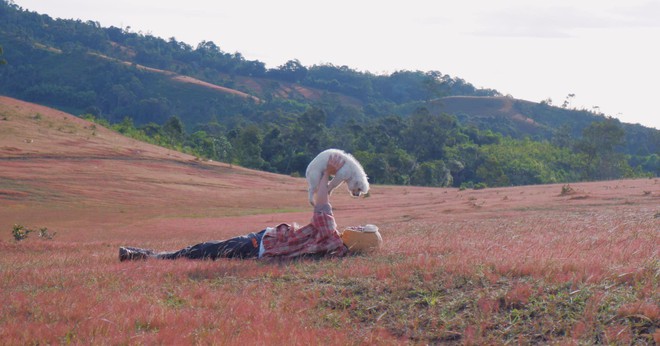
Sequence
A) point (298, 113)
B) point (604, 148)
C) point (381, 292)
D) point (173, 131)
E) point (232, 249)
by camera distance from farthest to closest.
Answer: point (298, 113), point (173, 131), point (604, 148), point (232, 249), point (381, 292)

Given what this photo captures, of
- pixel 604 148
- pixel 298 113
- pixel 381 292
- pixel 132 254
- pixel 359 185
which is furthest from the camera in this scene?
pixel 298 113

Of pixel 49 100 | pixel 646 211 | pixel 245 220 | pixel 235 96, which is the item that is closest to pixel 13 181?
pixel 245 220

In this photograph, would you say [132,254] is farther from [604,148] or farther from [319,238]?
[604,148]

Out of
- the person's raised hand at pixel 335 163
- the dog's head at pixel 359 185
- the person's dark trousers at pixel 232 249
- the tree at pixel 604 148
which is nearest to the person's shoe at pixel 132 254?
the person's dark trousers at pixel 232 249

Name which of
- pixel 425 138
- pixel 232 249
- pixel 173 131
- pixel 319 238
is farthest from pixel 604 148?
pixel 232 249

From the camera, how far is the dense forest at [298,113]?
52938 millimetres

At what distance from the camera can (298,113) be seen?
86750mm

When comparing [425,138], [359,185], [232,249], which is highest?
[425,138]

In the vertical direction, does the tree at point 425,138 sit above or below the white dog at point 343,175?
above

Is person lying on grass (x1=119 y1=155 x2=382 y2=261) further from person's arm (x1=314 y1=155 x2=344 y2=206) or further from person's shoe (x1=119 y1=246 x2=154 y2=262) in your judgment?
person's shoe (x1=119 y1=246 x2=154 y2=262)

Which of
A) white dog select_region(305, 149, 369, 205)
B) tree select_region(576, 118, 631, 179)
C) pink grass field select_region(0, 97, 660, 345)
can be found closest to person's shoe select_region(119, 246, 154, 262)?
pink grass field select_region(0, 97, 660, 345)

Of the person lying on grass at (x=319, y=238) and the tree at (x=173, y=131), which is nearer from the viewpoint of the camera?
the person lying on grass at (x=319, y=238)

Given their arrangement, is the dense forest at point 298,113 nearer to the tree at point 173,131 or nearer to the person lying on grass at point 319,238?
the tree at point 173,131

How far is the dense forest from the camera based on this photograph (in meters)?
52.9
